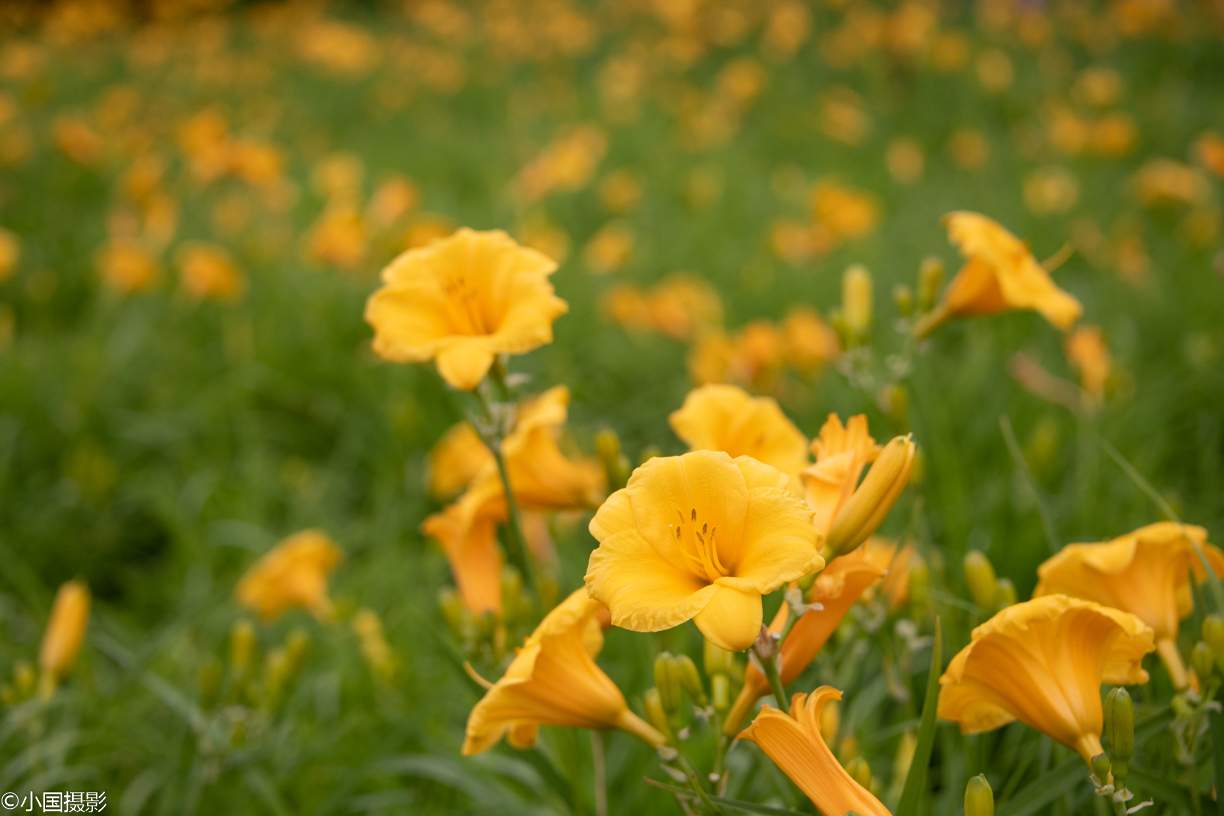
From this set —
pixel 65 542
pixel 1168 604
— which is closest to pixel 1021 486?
pixel 1168 604

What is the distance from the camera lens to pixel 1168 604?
101cm

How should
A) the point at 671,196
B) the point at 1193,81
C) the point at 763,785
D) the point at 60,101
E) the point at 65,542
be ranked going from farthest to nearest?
the point at 60,101, the point at 1193,81, the point at 671,196, the point at 65,542, the point at 763,785

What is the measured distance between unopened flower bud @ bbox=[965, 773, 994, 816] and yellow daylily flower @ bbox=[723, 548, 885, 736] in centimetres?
19

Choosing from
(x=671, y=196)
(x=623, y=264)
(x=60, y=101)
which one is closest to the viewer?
(x=623, y=264)

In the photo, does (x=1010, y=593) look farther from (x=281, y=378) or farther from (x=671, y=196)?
(x=671, y=196)

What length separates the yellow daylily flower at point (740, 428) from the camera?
3.49ft

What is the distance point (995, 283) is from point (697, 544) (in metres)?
0.79

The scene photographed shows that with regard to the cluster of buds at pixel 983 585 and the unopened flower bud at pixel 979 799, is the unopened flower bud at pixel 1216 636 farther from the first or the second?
the unopened flower bud at pixel 979 799

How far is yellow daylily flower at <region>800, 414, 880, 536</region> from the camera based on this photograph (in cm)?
90

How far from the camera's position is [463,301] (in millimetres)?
1115

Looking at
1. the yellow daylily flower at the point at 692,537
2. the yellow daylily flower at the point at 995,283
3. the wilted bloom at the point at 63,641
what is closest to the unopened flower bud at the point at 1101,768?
the yellow daylily flower at the point at 692,537

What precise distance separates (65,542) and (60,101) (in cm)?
617

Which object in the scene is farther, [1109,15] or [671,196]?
[1109,15]

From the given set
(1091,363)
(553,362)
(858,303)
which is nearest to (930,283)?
(858,303)
